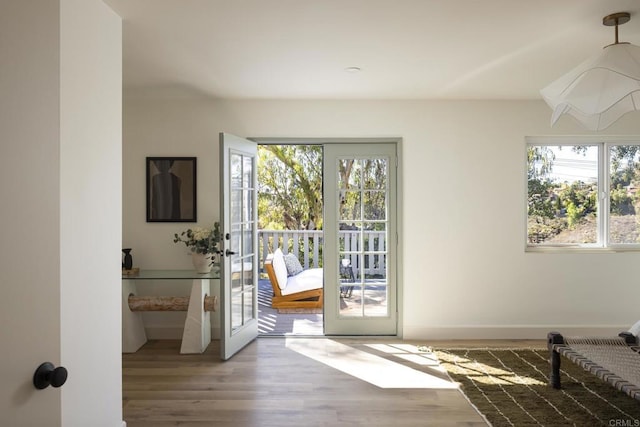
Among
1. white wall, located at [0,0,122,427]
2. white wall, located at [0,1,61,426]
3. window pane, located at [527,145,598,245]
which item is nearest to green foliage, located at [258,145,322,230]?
window pane, located at [527,145,598,245]

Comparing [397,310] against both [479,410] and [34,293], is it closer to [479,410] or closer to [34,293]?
[479,410]

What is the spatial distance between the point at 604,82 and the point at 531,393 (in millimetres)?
2136

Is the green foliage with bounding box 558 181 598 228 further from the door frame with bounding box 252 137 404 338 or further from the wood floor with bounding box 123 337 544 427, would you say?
the door frame with bounding box 252 137 404 338

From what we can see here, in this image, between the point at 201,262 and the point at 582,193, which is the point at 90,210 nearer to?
the point at 201,262

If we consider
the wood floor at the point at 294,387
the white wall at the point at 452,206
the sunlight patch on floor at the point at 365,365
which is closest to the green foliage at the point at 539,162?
the white wall at the point at 452,206

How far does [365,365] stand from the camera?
401 cm

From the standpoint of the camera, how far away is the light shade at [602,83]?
2.49m

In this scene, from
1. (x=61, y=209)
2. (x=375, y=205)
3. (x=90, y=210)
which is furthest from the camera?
(x=375, y=205)

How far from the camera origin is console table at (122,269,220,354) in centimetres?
439

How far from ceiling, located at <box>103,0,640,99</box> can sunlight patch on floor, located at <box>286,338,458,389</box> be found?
7.96 feet

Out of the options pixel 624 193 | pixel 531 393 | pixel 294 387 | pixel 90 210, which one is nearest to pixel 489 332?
pixel 531 393

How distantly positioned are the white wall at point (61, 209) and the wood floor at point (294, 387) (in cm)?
61

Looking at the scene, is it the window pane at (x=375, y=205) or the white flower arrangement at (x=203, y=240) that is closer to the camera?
the white flower arrangement at (x=203, y=240)

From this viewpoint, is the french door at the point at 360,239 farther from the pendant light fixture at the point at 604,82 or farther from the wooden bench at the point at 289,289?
the pendant light fixture at the point at 604,82
